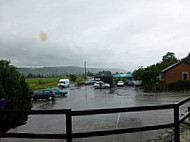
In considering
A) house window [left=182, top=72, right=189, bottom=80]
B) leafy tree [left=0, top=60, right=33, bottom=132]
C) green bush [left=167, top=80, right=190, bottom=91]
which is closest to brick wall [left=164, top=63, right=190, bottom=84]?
house window [left=182, top=72, right=189, bottom=80]

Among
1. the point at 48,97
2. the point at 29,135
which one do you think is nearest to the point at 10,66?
the point at 29,135

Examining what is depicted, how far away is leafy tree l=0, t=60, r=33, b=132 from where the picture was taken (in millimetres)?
3150

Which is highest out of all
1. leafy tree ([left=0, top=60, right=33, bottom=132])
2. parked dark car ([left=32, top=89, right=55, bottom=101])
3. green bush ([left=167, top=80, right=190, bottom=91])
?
leafy tree ([left=0, top=60, right=33, bottom=132])

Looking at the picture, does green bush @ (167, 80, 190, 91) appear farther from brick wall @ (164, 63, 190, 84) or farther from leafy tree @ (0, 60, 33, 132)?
leafy tree @ (0, 60, 33, 132)

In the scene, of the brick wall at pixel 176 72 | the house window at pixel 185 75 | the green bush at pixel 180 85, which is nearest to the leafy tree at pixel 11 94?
the green bush at pixel 180 85

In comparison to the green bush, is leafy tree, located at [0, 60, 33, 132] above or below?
above

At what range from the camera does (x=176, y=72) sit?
1096 inches

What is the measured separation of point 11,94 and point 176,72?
30005 millimetres

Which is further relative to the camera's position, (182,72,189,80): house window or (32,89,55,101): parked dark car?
(182,72,189,80): house window

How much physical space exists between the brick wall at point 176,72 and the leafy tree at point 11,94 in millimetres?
29198

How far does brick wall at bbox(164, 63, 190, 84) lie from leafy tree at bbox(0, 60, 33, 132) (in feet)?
95.8

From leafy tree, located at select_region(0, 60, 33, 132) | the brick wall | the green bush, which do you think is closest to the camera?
leafy tree, located at select_region(0, 60, 33, 132)

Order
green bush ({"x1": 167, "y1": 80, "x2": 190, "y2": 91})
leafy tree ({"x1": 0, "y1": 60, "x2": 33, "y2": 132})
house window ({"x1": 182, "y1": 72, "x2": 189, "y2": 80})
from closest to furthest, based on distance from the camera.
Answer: leafy tree ({"x1": 0, "y1": 60, "x2": 33, "y2": 132}) → green bush ({"x1": 167, "y1": 80, "x2": 190, "y2": 91}) → house window ({"x1": 182, "y1": 72, "x2": 189, "y2": 80})

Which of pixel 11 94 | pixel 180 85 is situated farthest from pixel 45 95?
pixel 180 85
